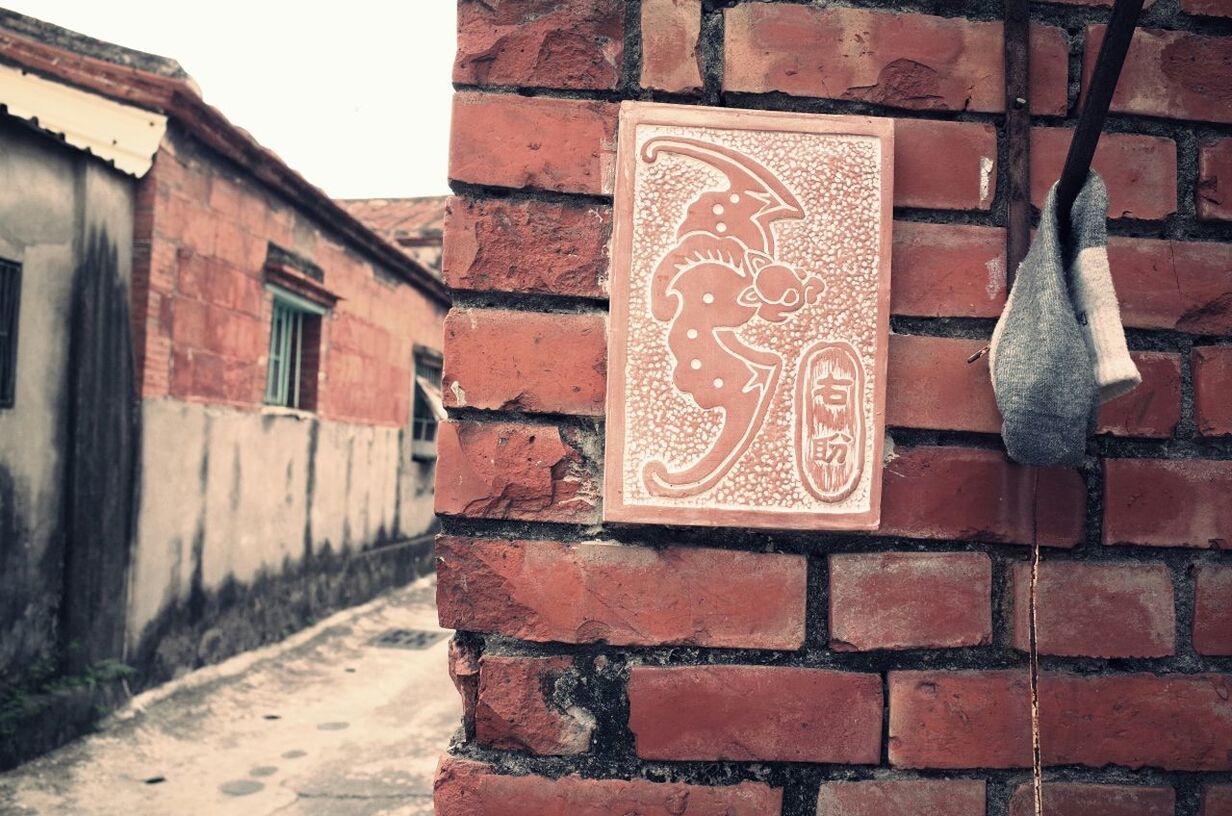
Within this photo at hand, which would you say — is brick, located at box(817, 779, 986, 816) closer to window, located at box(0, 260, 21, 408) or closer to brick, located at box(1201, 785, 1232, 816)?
brick, located at box(1201, 785, 1232, 816)

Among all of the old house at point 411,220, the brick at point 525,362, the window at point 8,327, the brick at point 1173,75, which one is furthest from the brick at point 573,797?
the old house at point 411,220

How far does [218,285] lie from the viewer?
583cm

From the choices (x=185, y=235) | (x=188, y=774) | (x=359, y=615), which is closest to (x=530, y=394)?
(x=188, y=774)

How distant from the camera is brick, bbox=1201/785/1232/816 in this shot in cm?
104

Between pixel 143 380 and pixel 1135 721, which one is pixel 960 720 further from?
pixel 143 380

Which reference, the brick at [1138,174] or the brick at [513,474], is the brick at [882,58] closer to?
the brick at [1138,174]

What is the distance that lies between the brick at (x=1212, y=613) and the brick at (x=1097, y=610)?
0.03 meters

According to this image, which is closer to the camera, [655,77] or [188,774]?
[655,77]

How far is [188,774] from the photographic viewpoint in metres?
4.21

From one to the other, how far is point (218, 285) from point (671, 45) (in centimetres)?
552

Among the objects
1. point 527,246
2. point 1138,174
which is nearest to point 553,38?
point 527,246

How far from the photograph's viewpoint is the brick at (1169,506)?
1054 millimetres

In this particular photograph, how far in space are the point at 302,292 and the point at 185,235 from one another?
165 centimetres

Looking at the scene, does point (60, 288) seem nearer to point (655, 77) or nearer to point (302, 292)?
point (302, 292)
